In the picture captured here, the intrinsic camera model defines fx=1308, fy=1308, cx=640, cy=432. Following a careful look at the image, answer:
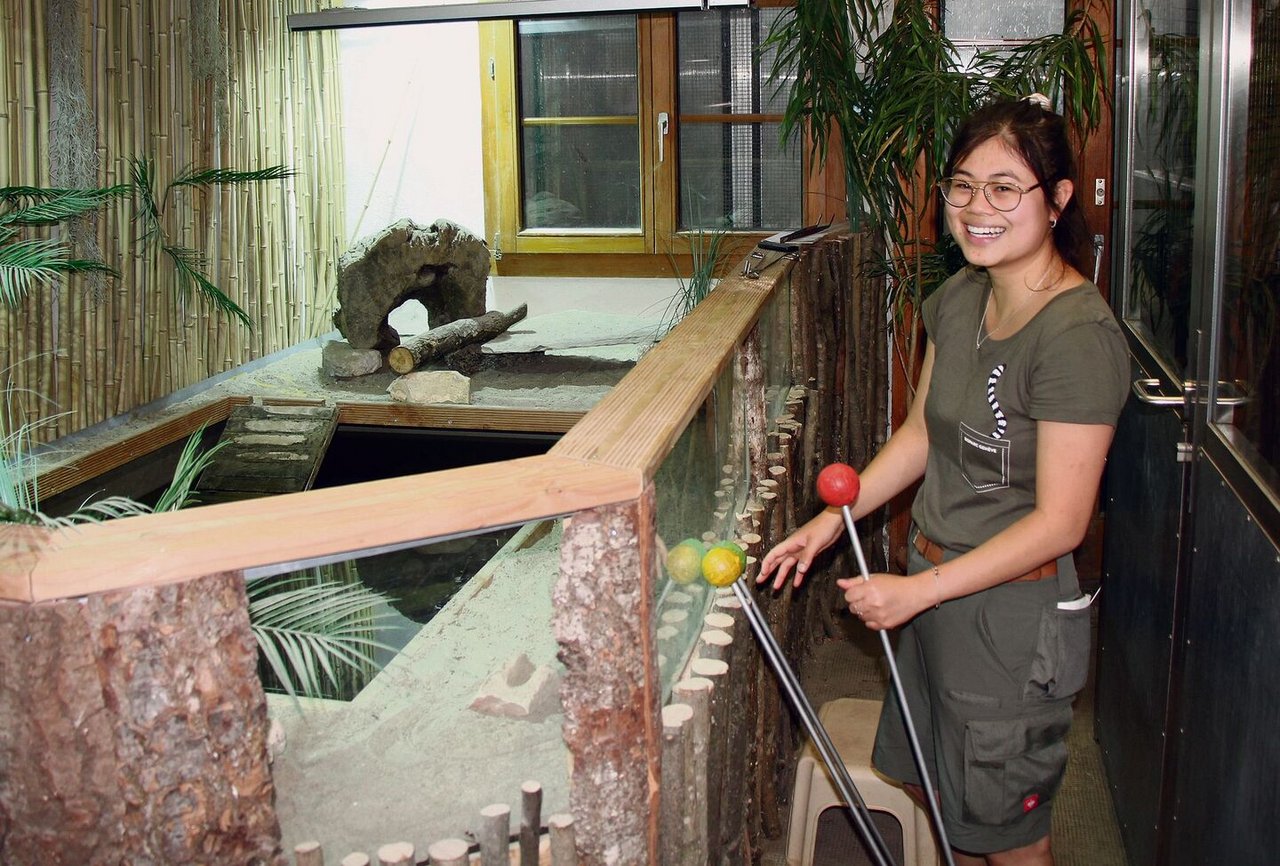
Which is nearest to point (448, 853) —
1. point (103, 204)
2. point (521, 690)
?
point (521, 690)

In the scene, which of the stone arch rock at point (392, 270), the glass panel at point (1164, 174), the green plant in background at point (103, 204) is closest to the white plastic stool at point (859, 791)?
the glass panel at point (1164, 174)

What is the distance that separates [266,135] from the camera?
6.13 metres

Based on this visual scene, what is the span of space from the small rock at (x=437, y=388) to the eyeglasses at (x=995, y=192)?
3.74 m

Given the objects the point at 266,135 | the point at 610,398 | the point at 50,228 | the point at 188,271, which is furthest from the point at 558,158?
the point at 610,398

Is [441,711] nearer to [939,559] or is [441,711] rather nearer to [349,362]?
[939,559]

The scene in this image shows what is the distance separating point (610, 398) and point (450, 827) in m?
0.62

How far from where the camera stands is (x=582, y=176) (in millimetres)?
6738

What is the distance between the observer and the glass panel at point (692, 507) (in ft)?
5.56

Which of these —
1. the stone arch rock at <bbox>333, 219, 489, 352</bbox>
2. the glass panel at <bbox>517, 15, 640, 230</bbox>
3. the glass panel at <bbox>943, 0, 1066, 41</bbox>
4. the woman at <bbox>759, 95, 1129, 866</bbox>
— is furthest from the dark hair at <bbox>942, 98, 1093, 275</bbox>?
the glass panel at <bbox>517, 15, 640, 230</bbox>

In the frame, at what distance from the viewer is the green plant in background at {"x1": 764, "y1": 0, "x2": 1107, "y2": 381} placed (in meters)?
3.44

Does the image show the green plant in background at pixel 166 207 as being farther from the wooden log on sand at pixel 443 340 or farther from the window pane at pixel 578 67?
the window pane at pixel 578 67

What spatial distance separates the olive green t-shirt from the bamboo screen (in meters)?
2.90

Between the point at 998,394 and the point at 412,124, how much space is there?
5691mm

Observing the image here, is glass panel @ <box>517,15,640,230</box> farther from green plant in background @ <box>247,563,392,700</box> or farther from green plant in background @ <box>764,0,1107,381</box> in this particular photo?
green plant in background @ <box>247,563,392,700</box>
